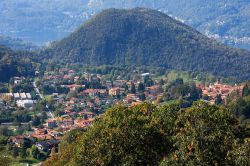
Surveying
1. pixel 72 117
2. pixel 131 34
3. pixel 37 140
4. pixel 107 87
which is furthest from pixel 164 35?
pixel 37 140

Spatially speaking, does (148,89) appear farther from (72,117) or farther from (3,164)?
(3,164)

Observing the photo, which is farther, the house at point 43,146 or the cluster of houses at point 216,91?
the cluster of houses at point 216,91

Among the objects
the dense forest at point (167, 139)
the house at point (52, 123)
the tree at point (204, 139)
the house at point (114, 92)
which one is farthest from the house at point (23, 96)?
the tree at point (204, 139)

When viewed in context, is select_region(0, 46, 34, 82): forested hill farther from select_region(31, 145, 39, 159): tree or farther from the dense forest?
the dense forest

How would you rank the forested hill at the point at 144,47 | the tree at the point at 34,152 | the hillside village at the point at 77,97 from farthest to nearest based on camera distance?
the forested hill at the point at 144,47 < the hillside village at the point at 77,97 < the tree at the point at 34,152

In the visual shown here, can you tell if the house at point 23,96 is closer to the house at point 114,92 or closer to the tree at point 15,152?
the house at point 114,92

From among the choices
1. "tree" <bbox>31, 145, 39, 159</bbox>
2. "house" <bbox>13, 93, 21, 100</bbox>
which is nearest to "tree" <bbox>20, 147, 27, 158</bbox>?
"tree" <bbox>31, 145, 39, 159</bbox>
